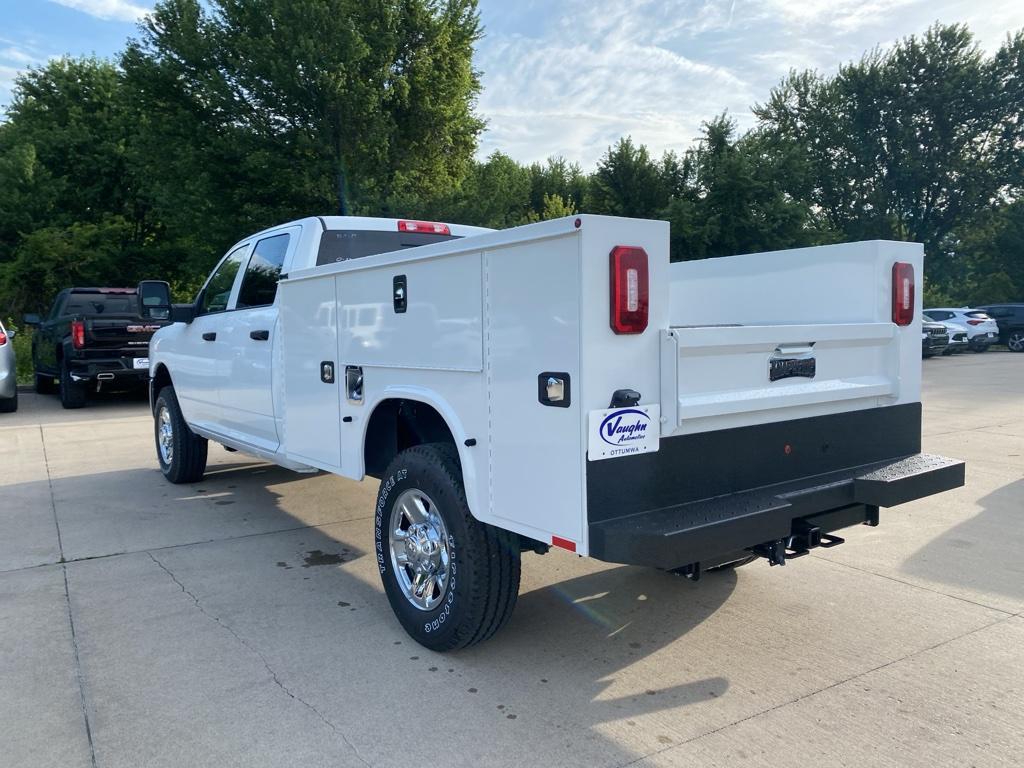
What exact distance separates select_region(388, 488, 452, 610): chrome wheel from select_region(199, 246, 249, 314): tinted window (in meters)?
2.99

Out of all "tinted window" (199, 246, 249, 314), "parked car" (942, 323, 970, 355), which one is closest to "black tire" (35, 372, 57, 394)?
"tinted window" (199, 246, 249, 314)

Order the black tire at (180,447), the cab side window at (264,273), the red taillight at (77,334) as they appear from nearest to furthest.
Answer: the cab side window at (264,273) < the black tire at (180,447) < the red taillight at (77,334)

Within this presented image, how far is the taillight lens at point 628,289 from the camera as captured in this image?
2836 millimetres

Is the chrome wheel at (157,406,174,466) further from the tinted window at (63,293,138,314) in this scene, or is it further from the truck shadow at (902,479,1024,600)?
the tinted window at (63,293,138,314)

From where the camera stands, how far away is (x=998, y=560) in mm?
4949

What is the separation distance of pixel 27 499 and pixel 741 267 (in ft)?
20.2

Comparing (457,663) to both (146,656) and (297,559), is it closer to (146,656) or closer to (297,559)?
(146,656)

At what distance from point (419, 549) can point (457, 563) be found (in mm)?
402

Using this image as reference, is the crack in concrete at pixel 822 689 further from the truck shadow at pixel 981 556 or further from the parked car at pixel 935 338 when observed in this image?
the parked car at pixel 935 338

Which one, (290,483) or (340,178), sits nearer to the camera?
(290,483)

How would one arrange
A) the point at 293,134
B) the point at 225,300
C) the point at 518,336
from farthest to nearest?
the point at 293,134 → the point at 225,300 → the point at 518,336

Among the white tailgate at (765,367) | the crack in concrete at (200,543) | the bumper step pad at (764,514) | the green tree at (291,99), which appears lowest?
the crack in concrete at (200,543)

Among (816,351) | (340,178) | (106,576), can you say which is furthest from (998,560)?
(340,178)

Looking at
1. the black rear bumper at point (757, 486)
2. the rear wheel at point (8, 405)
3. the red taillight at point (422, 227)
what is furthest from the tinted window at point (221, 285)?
the rear wheel at point (8, 405)
